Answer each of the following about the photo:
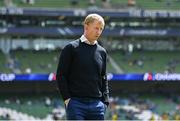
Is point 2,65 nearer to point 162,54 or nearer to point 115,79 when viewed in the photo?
point 115,79

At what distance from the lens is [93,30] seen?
4.10m

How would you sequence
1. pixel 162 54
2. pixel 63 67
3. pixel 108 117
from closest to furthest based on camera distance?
pixel 63 67 → pixel 108 117 → pixel 162 54

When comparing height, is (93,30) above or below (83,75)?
above

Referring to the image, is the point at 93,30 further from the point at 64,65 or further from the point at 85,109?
the point at 85,109

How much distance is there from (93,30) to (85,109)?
0.66 m

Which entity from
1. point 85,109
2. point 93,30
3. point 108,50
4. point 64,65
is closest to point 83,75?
point 64,65

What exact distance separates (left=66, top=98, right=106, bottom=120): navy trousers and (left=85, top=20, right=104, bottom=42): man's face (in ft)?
1.71

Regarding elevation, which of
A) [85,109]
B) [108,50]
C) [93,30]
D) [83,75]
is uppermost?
[93,30]

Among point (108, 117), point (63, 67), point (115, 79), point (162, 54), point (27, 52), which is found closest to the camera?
point (63, 67)

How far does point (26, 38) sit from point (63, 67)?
24342 mm

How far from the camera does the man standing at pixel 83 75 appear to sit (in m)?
4.10

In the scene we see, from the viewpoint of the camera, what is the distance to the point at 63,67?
4.15 meters

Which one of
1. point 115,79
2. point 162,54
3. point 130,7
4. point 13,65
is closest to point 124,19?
point 130,7

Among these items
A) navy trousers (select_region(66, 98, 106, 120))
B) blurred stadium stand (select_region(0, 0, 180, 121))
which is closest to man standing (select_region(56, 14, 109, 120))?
navy trousers (select_region(66, 98, 106, 120))
